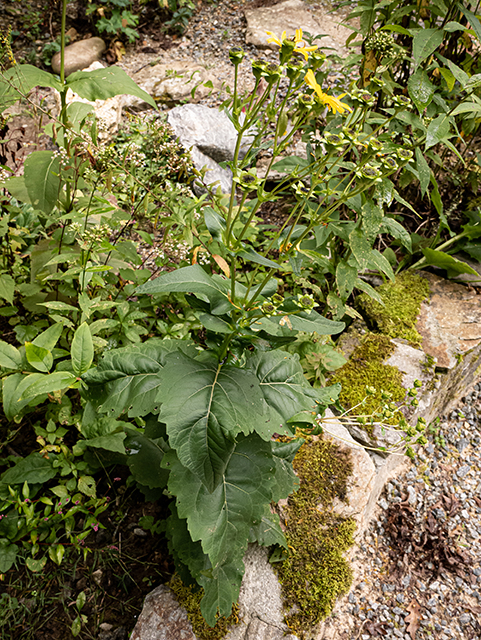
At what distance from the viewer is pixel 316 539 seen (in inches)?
86.3

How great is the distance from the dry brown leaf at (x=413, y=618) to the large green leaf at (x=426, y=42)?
123 inches

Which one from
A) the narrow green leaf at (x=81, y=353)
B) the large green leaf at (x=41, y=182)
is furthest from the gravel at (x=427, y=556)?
the large green leaf at (x=41, y=182)

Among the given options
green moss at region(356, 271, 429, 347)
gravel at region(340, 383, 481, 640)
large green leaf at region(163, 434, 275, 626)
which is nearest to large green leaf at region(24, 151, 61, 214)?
large green leaf at region(163, 434, 275, 626)

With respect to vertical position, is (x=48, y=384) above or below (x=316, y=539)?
above

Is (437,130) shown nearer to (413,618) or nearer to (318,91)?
(318,91)

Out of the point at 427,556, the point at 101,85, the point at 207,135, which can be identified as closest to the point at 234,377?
the point at 101,85

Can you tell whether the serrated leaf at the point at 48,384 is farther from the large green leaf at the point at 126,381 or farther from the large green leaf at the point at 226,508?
the large green leaf at the point at 226,508

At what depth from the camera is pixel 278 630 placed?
192cm

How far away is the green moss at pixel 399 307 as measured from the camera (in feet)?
10.7

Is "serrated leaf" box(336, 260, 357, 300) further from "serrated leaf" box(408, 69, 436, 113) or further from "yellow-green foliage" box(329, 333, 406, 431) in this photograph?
"serrated leaf" box(408, 69, 436, 113)

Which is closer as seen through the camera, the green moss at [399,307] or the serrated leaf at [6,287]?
the serrated leaf at [6,287]

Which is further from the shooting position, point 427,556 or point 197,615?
point 427,556

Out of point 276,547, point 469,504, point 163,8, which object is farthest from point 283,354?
point 163,8

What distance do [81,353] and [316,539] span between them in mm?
1528
